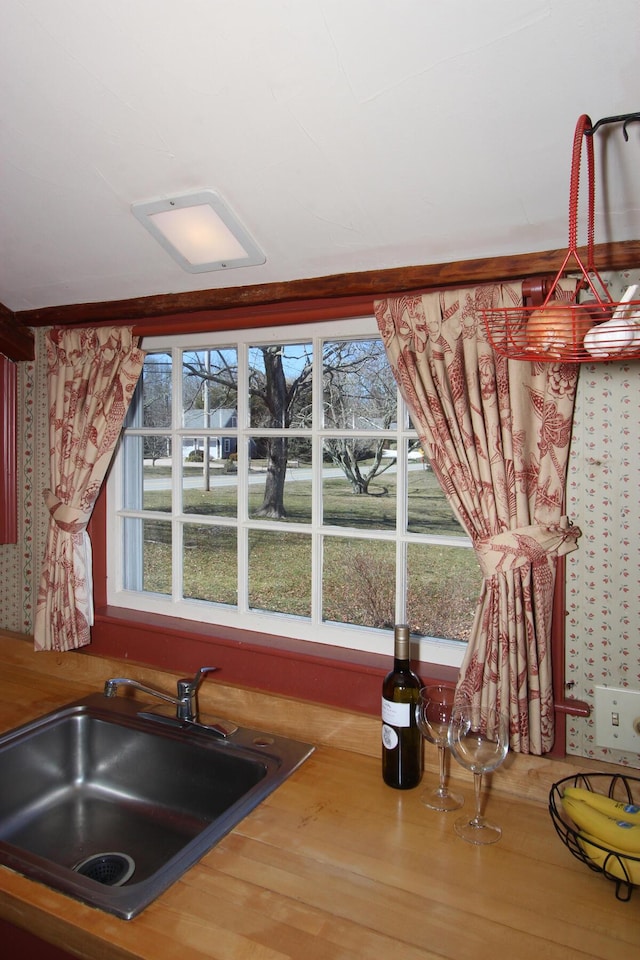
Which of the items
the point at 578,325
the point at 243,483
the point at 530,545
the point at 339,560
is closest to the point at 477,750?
the point at 530,545

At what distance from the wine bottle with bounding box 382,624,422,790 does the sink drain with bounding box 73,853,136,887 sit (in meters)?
0.62

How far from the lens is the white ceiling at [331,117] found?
40.5 inches

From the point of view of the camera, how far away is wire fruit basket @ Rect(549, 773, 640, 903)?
43.5 inches

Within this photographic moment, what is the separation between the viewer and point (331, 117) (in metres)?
1.21

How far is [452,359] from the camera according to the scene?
4.84ft

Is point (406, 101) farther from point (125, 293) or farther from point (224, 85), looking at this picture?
point (125, 293)

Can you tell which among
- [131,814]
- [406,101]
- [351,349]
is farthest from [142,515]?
[406,101]

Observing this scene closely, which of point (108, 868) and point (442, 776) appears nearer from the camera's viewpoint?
Result: point (442, 776)

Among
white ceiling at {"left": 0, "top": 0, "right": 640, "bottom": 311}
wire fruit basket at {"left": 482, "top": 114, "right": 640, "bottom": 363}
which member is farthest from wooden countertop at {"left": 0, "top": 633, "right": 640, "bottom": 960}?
white ceiling at {"left": 0, "top": 0, "right": 640, "bottom": 311}

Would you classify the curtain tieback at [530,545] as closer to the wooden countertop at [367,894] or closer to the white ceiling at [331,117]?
the wooden countertop at [367,894]

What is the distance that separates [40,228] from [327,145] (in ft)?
2.81

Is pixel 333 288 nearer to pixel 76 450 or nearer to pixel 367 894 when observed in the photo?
pixel 76 450

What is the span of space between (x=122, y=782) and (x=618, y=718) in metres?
1.24

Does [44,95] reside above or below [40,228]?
above
